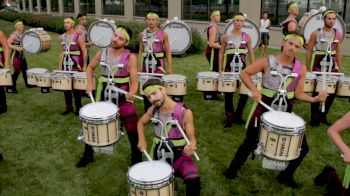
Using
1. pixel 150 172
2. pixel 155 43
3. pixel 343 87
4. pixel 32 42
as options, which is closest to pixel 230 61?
pixel 155 43

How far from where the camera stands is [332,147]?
17.8 ft

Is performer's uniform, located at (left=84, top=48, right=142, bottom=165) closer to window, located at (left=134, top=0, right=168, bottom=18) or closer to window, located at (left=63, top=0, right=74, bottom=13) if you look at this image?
window, located at (left=134, top=0, right=168, bottom=18)

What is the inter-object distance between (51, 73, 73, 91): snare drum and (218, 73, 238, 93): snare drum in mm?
2646

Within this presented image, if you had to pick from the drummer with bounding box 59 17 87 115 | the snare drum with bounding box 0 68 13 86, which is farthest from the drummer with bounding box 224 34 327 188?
the snare drum with bounding box 0 68 13 86

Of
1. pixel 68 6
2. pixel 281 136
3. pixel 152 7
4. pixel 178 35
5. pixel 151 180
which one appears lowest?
pixel 151 180

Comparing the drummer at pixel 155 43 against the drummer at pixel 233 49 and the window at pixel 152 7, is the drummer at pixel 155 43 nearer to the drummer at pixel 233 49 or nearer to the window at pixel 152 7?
the drummer at pixel 233 49

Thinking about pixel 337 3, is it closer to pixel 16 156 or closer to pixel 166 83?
pixel 166 83

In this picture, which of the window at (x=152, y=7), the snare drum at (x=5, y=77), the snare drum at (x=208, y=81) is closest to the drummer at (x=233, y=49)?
the snare drum at (x=208, y=81)

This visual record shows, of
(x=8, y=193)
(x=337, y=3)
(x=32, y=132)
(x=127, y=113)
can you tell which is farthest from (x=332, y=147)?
(x=337, y=3)

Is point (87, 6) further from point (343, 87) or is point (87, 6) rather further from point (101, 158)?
point (343, 87)

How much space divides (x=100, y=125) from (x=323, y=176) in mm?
2647

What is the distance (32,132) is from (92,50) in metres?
9.53

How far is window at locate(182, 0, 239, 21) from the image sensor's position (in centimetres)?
1709

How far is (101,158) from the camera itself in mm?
5145
